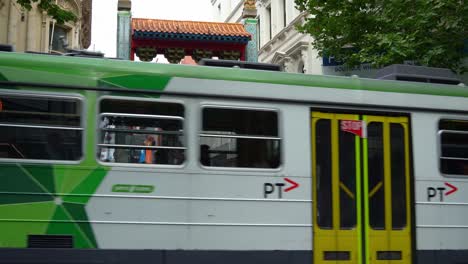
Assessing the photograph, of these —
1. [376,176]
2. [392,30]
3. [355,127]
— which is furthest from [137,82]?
[392,30]

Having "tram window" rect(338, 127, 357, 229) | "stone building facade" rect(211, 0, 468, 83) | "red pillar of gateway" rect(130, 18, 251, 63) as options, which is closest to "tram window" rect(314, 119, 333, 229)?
"tram window" rect(338, 127, 357, 229)

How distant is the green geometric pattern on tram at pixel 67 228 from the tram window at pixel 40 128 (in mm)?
607

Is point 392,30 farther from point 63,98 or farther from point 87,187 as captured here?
point 87,187

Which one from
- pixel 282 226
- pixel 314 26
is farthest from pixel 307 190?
pixel 314 26

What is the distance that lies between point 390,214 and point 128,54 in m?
14.8

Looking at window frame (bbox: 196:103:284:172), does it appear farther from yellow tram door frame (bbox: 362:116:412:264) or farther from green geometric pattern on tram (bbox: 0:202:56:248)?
green geometric pattern on tram (bbox: 0:202:56:248)

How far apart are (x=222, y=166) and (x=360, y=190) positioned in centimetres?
182

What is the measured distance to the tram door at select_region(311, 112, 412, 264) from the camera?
22.5 feet

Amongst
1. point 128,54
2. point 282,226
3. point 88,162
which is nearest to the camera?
point 88,162

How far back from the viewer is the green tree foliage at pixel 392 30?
10852 millimetres

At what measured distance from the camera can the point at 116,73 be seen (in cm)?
645

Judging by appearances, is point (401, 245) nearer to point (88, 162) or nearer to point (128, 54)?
point (88, 162)

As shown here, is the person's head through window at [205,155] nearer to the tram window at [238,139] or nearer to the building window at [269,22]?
the tram window at [238,139]

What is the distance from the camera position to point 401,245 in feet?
23.3
